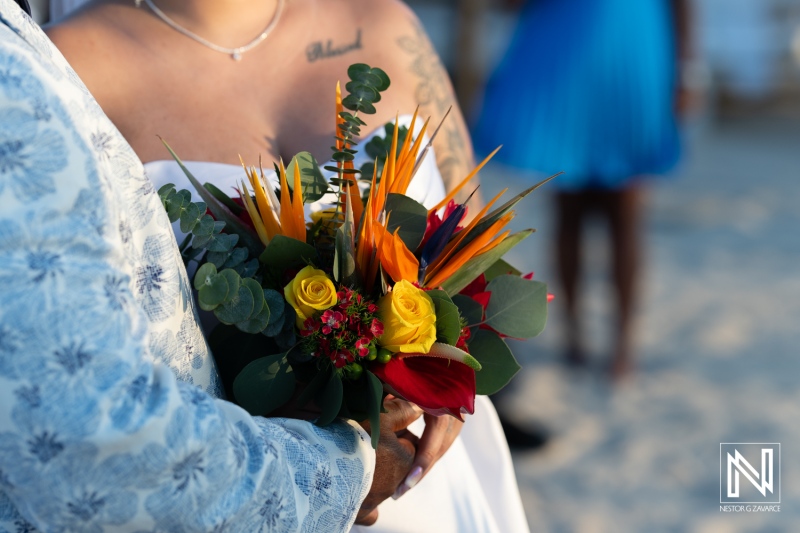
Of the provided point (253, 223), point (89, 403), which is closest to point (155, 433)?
point (89, 403)

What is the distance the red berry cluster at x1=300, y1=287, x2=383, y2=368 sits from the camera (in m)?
1.08

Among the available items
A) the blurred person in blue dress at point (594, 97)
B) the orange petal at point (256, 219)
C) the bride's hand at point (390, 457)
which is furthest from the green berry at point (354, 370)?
the blurred person in blue dress at point (594, 97)

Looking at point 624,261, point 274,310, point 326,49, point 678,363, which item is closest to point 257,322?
point 274,310

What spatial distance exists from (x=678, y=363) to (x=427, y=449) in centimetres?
318

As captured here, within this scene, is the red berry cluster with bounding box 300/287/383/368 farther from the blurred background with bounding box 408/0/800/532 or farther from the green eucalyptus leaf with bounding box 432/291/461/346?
the blurred background with bounding box 408/0/800/532

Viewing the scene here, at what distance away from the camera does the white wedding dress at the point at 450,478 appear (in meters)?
1.38

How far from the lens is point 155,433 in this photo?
83 cm

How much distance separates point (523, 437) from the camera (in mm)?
3545

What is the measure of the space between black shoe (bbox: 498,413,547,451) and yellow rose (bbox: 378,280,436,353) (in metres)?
2.58

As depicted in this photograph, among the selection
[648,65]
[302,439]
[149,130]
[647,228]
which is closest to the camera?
[302,439]

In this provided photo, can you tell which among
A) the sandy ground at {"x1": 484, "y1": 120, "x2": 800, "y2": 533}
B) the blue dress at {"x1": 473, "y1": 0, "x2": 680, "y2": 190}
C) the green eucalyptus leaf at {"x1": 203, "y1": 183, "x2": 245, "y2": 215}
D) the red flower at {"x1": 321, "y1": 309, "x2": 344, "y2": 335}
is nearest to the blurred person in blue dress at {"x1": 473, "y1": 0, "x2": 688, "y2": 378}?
the blue dress at {"x1": 473, "y1": 0, "x2": 680, "y2": 190}

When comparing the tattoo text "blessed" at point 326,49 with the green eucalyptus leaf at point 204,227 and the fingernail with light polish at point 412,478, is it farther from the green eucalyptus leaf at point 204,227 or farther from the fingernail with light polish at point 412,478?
the fingernail with light polish at point 412,478

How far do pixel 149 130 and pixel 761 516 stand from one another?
103 inches

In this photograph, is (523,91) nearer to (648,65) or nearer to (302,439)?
(648,65)
